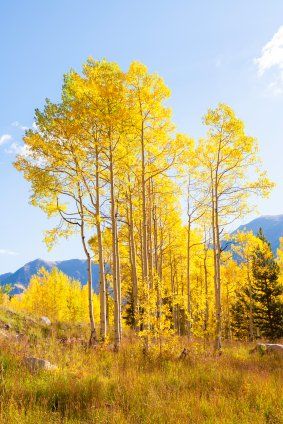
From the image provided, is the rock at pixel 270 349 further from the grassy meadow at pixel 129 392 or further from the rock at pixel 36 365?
the rock at pixel 36 365

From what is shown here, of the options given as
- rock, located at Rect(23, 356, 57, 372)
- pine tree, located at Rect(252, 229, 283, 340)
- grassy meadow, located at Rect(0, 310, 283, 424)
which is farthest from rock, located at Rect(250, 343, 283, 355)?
pine tree, located at Rect(252, 229, 283, 340)

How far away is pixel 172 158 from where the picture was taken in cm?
1474

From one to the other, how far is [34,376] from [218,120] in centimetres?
1200

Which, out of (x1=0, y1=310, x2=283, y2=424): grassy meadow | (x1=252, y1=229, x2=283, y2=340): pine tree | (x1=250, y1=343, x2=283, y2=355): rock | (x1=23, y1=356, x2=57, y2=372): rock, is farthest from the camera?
(x1=252, y1=229, x2=283, y2=340): pine tree

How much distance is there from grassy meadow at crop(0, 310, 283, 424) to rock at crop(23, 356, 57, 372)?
0.45 feet

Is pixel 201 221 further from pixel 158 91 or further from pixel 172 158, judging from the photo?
pixel 158 91

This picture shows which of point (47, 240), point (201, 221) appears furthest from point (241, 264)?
point (47, 240)

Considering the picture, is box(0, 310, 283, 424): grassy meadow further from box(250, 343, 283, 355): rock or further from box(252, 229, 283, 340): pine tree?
box(252, 229, 283, 340): pine tree

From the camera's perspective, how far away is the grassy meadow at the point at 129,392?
5.38 meters

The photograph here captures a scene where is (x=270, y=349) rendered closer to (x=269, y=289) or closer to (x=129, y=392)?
(x=129, y=392)

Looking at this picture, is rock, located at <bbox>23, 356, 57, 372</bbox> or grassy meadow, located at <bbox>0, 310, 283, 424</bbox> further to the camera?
rock, located at <bbox>23, 356, 57, 372</bbox>

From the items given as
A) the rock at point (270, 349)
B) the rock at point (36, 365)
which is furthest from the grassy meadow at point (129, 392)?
the rock at point (270, 349)

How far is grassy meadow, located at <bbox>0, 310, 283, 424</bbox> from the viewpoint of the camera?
17.7 ft

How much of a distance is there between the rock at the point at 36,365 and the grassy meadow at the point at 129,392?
0.45 feet
